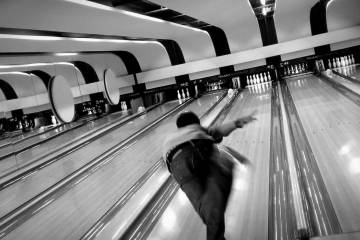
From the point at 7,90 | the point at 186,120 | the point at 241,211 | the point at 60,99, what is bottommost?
the point at 241,211

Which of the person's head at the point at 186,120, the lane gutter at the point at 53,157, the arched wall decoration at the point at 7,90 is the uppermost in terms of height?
the arched wall decoration at the point at 7,90

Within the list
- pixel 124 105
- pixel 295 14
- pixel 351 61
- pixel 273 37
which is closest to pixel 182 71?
pixel 124 105

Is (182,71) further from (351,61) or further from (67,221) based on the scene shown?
(67,221)

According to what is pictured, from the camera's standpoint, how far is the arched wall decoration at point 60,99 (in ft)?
18.9

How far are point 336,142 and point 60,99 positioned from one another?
4.44 m

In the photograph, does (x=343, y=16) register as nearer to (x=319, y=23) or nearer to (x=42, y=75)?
(x=319, y=23)

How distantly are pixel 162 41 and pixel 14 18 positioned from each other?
8.56 metres

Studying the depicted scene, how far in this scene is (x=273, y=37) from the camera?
1227 cm

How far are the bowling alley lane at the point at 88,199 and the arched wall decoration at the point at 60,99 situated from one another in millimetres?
1096

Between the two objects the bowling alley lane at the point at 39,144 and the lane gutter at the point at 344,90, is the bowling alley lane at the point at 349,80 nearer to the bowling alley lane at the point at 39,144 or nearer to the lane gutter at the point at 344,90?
the lane gutter at the point at 344,90

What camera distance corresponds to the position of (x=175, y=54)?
13188 mm

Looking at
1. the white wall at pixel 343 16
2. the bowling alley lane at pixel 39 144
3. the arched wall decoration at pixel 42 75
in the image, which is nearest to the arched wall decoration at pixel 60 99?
the bowling alley lane at pixel 39 144

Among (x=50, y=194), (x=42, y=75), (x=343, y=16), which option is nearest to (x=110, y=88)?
(x=42, y=75)

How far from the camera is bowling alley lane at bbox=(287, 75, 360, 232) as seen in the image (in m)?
3.05
